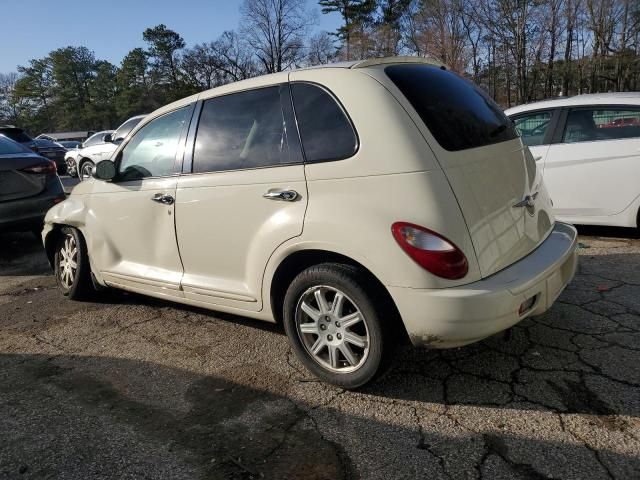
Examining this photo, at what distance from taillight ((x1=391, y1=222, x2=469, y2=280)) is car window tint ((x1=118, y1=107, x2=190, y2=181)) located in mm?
1949

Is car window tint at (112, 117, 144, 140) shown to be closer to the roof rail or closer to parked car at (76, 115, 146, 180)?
parked car at (76, 115, 146, 180)

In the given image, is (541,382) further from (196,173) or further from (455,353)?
(196,173)

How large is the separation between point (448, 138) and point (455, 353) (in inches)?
53.6

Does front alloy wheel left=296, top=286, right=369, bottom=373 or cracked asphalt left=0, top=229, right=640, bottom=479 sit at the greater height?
front alloy wheel left=296, top=286, right=369, bottom=373

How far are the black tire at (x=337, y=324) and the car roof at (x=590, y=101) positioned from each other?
4110mm

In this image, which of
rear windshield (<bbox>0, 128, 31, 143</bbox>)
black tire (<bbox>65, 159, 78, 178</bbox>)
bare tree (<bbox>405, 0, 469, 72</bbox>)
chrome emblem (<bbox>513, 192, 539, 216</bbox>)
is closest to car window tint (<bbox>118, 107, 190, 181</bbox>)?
chrome emblem (<bbox>513, 192, 539, 216</bbox>)

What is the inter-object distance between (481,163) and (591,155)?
327 centimetres

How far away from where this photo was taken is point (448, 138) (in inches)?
104

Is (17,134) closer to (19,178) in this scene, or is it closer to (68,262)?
(19,178)

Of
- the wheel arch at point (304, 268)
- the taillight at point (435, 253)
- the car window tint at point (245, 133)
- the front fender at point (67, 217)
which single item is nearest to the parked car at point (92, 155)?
the front fender at point (67, 217)

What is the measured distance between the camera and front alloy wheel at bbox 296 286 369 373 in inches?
105

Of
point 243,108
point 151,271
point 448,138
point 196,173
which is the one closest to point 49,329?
point 151,271

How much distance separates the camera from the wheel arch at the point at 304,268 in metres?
2.57

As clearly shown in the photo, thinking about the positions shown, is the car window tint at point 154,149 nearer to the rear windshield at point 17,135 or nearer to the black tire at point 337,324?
the black tire at point 337,324
